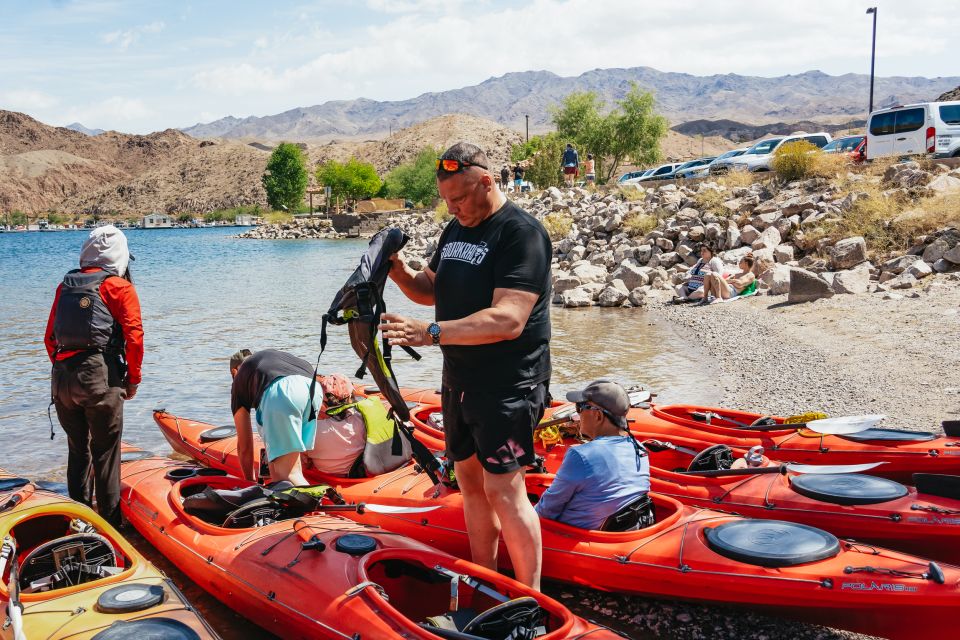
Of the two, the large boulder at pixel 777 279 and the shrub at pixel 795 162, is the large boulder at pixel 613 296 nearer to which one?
the large boulder at pixel 777 279

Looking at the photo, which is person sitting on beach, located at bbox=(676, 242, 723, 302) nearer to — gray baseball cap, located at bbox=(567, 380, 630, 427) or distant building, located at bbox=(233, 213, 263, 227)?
gray baseball cap, located at bbox=(567, 380, 630, 427)

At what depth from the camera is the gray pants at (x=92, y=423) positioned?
5.04 m

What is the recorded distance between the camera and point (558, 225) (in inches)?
960

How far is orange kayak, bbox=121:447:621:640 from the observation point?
3.34 m

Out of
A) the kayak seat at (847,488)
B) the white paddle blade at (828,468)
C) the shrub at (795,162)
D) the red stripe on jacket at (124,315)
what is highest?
the shrub at (795,162)

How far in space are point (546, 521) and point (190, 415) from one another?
6.52m

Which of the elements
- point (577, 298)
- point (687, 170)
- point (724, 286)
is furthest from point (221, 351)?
point (687, 170)

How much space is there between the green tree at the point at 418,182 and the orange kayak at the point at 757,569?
71.3m

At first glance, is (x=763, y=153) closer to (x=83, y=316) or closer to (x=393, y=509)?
(x=393, y=509)

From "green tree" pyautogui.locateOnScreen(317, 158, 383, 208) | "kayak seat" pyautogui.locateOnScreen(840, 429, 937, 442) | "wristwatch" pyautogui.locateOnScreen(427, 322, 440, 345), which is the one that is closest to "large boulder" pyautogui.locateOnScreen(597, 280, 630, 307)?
"kayak seat" pyautogui.locateOnScreen(840, 429, 937, 442)

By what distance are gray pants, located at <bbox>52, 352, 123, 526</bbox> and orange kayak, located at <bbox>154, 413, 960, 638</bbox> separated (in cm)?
236

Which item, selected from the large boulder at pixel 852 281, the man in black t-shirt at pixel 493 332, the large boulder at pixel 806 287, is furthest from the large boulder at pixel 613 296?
the man in black t-shirt at pixel 493 332

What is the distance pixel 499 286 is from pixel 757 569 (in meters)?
2.07

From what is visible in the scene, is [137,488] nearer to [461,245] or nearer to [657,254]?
[461,245]
